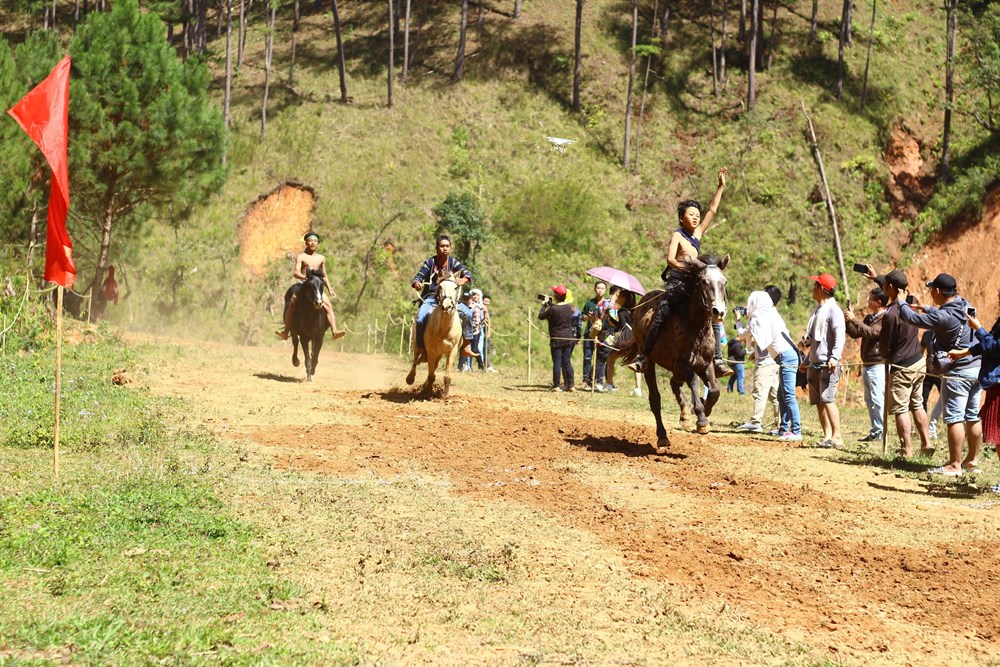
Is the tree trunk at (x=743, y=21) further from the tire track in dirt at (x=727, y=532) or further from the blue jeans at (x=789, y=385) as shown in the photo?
the tire track in dirt at (x=727, y=532)

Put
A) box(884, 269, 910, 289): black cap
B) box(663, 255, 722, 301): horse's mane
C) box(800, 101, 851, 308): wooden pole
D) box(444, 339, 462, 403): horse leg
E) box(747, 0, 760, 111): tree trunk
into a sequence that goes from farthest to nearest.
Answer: box(747, 0, 760, 111): tree trunk
box(800, 101, 851, 308): wooden pole
box(444, 339, 462, 403): horse leg
box(884, 269, 910, 289): black cap
box(663, 255, 722, 301): horse's mane

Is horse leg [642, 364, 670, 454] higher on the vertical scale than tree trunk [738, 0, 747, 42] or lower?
lower

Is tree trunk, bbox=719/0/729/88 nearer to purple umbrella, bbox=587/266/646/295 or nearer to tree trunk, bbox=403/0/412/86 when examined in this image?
tree trunk, bbox=403/0/412/86

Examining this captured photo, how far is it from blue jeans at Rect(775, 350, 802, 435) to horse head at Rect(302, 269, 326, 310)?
834 centimetres

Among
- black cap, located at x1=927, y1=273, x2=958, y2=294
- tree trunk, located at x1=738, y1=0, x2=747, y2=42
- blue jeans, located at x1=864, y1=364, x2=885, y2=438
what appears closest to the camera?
black cap, located at x1=927, y1=273, x2=958, y2=294

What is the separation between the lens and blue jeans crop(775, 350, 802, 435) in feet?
51.8

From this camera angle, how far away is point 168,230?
44.4m

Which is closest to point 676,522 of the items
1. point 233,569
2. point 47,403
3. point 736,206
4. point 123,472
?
point 233,569

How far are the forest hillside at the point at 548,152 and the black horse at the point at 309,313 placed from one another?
580 inches

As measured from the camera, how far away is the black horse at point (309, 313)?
19.5 meters

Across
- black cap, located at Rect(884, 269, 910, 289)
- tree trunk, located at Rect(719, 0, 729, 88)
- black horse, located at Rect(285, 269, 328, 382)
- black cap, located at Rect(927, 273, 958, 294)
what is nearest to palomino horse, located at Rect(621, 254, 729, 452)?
black cap, located at Rect(927, 273, 958, 294)

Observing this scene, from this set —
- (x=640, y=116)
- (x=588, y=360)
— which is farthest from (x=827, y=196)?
(x=588, y=360)

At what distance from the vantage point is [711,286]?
12.2 meters

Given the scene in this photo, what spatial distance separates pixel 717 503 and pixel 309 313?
37.4ft
